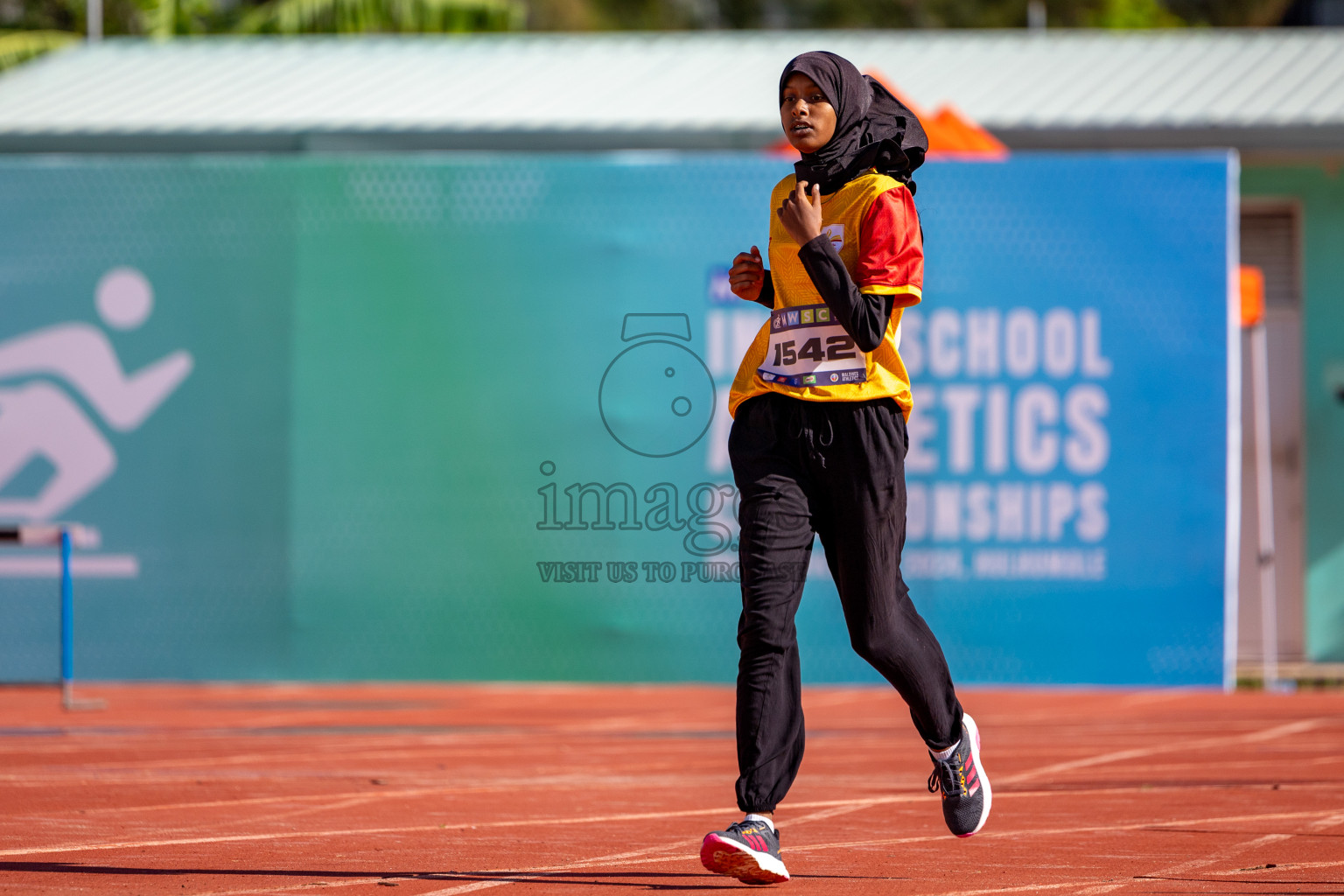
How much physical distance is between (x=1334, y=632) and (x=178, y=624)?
7.18 meters

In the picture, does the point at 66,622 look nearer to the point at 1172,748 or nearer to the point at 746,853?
the point at 1172,748

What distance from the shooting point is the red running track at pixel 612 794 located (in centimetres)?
423

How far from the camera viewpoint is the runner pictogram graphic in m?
9.44

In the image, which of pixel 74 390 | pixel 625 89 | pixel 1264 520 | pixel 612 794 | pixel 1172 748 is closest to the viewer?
pixel 612 794

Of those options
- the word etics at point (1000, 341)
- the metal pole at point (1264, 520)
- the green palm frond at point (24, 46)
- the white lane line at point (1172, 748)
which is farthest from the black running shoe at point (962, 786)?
the green palm frond at point (24, 46)

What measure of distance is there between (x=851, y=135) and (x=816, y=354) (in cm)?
55

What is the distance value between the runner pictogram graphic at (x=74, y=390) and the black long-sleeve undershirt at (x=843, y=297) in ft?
20.6

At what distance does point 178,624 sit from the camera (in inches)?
369

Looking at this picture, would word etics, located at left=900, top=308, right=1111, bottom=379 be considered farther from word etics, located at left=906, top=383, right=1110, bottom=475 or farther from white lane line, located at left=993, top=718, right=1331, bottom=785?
white lane line, located at left=993, top=718, right=1331, bottom=785

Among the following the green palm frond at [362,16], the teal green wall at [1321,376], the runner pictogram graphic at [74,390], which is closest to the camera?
the runner pictogram graphic at [74,390]

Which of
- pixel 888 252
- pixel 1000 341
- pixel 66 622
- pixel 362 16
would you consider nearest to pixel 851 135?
pixel 888 252

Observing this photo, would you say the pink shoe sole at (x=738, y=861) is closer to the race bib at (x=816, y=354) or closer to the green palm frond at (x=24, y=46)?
the race bib at (x=816, y=354)

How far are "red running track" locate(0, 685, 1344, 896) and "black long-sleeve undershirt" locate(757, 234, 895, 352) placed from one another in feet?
4.40

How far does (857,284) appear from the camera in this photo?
13.2 ft
